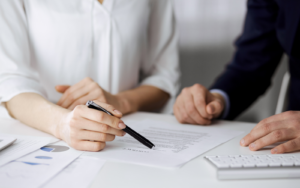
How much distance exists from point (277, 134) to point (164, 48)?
687 mm

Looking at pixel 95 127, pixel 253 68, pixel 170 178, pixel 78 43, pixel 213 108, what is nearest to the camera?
pixel 170 178

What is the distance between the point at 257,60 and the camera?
1.09m

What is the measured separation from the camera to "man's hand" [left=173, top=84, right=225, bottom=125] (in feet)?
2.30

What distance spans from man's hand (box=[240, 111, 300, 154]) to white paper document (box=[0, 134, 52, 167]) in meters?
0.41

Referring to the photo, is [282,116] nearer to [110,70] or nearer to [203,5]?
[110,70]

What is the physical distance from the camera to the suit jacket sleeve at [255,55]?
3.43ft

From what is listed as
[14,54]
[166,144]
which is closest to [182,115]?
[166,144]

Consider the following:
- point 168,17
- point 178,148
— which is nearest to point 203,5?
point 168,17

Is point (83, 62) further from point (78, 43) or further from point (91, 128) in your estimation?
point (91, 128)

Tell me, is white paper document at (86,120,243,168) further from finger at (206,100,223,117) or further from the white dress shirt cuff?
the white dress shirt cuff

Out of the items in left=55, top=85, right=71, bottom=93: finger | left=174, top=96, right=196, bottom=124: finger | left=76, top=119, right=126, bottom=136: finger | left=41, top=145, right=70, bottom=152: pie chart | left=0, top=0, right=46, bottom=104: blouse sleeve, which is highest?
left=0, top=0, right=46, bottom=104: blouse sleeve

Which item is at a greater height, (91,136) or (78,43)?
(78,43)

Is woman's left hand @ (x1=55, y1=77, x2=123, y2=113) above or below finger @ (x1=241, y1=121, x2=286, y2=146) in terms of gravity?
above

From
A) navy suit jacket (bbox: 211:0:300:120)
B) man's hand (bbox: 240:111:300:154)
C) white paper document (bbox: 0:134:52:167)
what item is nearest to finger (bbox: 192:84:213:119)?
man's hand (bbox: 240:111:300:154)
